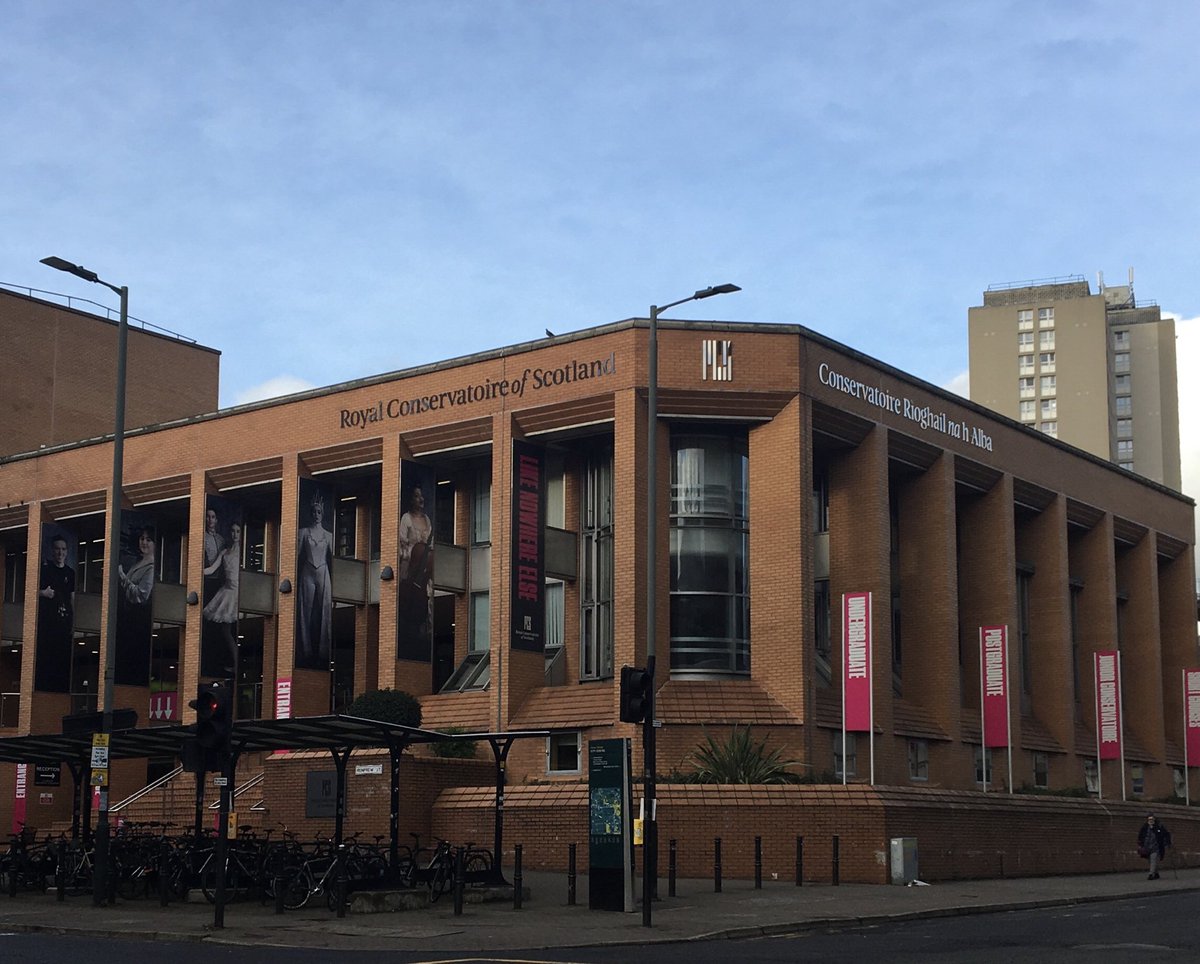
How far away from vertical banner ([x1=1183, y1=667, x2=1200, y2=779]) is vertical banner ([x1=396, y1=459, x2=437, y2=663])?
27890 mm

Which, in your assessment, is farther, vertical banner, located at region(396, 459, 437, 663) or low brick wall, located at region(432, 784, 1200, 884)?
vertical banner, located at region(396, 459, 437, 663)

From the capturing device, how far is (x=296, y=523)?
143 ft

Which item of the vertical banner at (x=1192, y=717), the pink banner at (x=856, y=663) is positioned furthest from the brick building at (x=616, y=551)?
the vertical banner at (x=1192, y=717)

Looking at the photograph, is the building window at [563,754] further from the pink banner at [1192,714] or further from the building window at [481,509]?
the pink banner at [1192,714]

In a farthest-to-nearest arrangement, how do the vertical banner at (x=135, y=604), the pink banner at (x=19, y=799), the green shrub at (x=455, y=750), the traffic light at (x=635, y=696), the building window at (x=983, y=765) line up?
the pink banner at (x=19, y=799) → the vertical banner at (x=135, y=604) → the building window at (x=983, y=765) → the green shrub at (x=455, y=750) → the traffic light at (x=635, y=696)

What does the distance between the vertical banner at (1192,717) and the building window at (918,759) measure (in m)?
16.9

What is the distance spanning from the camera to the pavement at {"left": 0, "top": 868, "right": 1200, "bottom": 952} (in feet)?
65.7

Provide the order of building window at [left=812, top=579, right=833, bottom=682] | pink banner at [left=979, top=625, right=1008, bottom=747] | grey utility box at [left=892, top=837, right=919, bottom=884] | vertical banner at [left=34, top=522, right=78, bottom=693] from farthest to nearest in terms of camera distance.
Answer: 1. vertical banner at [left=34, top=522, right=78, bottom=693]
2. pink banner at [left=979, top=625, right=1008, bottom=747]
3. building window at [left=812, top=579, right=833, bottom=682]
4. grey utility box at [left=892, top=837, right=919, bottom=884]

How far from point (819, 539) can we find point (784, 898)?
59.1 feet

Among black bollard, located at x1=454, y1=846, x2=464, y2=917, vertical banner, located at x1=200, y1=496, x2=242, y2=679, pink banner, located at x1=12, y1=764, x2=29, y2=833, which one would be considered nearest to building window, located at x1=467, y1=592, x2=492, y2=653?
vertical banner, located at x1=200, y1=496, x2=242, y2=679

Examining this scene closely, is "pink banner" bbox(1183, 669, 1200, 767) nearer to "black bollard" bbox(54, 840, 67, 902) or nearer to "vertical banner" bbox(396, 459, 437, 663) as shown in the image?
"vertical banner" bbox(396, 459, 437, 663)

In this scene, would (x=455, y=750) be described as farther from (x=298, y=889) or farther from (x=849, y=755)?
(x=298, y=889)

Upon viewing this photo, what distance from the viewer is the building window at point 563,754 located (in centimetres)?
3816

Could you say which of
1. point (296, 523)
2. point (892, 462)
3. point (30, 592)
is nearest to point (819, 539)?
point (892, 462)
